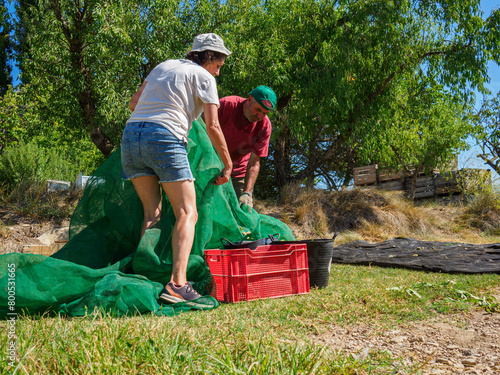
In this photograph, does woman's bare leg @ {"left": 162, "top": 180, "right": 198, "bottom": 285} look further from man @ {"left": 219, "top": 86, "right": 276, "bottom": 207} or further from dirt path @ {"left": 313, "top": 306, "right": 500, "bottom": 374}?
man @ {"left": 219, "top": 86, "right": 276, "bottom": 207}

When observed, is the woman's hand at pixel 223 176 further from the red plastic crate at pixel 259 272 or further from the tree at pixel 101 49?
the tree at pixel 101 49

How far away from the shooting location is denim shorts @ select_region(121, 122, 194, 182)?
120 inches

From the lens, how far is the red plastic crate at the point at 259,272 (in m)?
3.17

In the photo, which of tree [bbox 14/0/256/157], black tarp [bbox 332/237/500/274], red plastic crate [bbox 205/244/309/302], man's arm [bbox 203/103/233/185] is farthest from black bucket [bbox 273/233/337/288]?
tree [bbox 14/0/256/157]

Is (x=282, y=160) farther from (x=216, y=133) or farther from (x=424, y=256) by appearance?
(x=216, y=133)

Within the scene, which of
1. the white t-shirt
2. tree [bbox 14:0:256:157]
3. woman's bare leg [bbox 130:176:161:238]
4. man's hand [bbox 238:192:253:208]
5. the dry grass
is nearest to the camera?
the white t-shirt

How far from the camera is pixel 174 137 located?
10.1 ft

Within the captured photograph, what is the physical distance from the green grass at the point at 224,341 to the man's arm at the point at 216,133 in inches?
45.3

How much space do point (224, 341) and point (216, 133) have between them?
6.04 feet

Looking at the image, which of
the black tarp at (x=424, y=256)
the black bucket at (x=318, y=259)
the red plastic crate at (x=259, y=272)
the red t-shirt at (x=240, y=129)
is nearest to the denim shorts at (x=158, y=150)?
the red plastic crate at (x=259, y=272)

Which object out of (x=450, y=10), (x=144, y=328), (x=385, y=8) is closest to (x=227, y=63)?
(x=385, y=8)

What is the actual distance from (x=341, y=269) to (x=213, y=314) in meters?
3.20

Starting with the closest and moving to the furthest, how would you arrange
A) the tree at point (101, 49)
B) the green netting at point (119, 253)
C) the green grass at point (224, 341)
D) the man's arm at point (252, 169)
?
the green grass at point (224, 341) < the green netting at point (119, 253) < the man's arm at point (252, 169) < the tree at point (101, 49)

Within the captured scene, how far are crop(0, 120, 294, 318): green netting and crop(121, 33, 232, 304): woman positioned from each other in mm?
318
